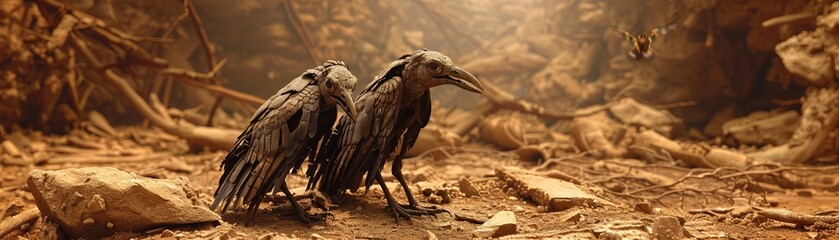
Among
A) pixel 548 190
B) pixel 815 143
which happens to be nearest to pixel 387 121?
pixel 548 190

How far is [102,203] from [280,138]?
0.89 metres

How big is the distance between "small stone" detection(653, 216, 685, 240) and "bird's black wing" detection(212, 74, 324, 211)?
6.18 feet

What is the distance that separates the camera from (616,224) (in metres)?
2.83

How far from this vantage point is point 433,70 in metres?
3.20

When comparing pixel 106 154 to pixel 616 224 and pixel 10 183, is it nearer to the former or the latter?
pixel 10 183

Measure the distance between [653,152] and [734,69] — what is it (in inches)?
127

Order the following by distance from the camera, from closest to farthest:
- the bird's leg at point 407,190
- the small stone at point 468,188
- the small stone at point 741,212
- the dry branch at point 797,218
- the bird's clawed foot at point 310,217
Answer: the bird's clawed foot at point 310,217, the dry branch at point 797,218, the bird's leg at point 407,190, the small stone at point 741,212, the small stone at point 468,188

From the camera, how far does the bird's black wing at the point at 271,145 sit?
293cm

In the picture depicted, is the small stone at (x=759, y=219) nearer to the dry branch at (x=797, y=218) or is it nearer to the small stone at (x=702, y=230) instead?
the dry branch at (x=797, y=218)

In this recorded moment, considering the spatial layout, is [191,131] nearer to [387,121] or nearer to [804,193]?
[387,121]

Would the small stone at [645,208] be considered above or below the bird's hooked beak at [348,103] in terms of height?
below

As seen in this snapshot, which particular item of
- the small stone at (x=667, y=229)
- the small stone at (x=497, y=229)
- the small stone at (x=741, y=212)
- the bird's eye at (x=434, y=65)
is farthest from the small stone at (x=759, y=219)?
the bird's eye at (x=434, y=65)

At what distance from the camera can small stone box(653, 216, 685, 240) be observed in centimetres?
272

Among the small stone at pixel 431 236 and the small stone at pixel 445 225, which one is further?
the small stone at pixel 445 225
